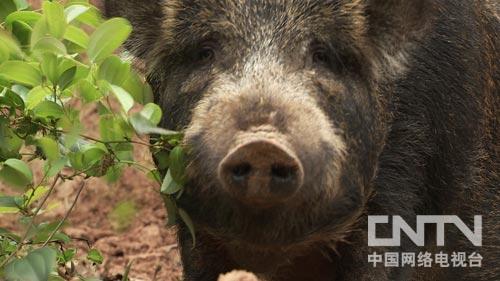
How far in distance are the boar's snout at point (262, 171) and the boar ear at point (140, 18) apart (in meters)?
Answer: 1.07

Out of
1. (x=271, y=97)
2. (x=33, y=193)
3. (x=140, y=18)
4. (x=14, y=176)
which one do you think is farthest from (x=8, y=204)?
(x=271, y=97)

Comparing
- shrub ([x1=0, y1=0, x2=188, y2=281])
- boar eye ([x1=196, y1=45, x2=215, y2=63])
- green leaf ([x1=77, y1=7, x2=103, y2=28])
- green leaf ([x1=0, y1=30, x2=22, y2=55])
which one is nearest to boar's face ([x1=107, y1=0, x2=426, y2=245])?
boar eye ([x1=196, y1=45, x2=215, y2=63])

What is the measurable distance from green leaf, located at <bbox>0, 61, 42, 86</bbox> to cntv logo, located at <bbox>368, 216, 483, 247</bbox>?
1.51 m

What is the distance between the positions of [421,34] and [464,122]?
1.83 ft

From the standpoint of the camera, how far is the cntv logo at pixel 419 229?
4973mm

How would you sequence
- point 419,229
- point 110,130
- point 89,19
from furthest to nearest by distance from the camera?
point 419,229 < point 89,19 < point 110,130

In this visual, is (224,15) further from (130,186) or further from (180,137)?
(130,186)

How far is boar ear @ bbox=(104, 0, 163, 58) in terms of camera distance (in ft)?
16.1

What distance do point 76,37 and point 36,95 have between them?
0.88ft

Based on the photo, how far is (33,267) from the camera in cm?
428

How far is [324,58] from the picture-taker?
462cm

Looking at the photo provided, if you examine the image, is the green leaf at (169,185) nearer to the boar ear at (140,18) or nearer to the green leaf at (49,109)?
the green leaf at (49,109)

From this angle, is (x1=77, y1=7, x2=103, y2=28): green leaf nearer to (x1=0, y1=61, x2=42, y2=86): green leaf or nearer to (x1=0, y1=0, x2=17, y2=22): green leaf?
(x1=0, y1=0, x2=17, y2=22): green leaf

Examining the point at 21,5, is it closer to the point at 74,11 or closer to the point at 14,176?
the point at 74,11
